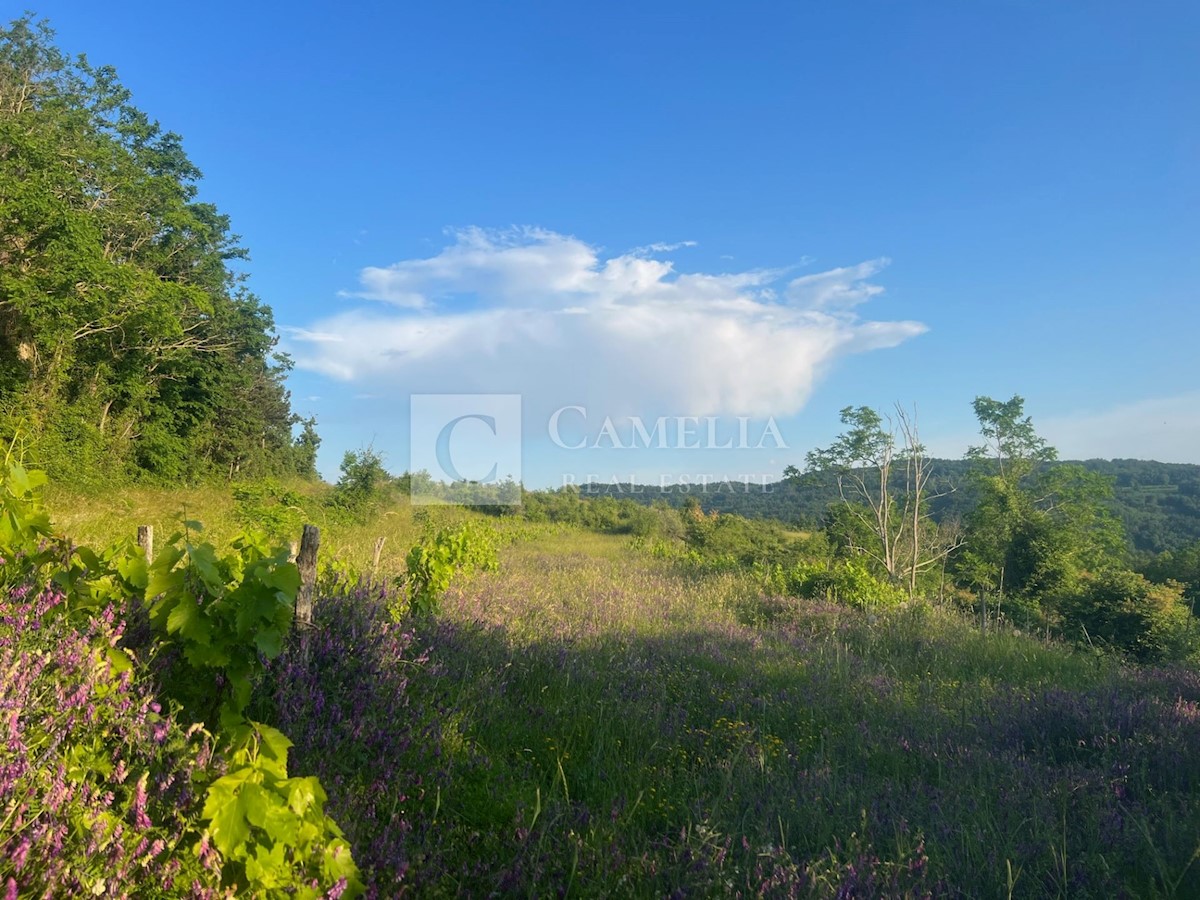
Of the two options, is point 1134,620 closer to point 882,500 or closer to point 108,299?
point 882,500

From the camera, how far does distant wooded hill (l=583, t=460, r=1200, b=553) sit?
33.7 m

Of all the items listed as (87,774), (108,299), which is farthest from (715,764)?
(108,299)

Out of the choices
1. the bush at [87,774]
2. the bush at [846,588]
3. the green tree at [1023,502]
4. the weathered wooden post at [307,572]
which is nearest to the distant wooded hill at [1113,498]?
the green tree at [1023,502]

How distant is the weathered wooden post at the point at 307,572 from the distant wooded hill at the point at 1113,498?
80.2ft

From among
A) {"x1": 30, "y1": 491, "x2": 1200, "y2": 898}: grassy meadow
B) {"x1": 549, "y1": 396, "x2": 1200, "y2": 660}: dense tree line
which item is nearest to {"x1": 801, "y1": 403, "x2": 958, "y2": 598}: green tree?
{"x1": 549, "y1": 396, "x2": 1200, "y2": 660}: dense tree line

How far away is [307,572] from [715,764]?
2.28 metres

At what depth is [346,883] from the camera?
1608 mm

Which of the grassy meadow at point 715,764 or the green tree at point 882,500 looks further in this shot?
the green tree at point 882,500

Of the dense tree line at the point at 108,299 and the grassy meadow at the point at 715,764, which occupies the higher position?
the dense tree line at the point at 108,299

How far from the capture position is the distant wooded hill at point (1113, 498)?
33688 millimetres

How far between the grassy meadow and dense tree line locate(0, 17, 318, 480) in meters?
12.8

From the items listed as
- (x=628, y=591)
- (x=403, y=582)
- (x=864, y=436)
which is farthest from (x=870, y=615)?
(x=864, y=436)

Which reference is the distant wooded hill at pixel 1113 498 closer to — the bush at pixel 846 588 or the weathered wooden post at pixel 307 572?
the bush at pixel 846 588

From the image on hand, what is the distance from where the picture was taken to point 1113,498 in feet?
92.5
